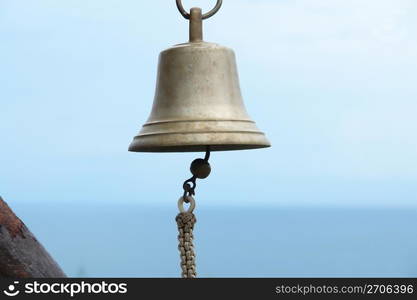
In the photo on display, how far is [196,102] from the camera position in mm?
2492

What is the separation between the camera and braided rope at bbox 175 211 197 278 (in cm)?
244

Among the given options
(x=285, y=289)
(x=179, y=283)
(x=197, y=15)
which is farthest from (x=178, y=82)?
(x=285, y=289)

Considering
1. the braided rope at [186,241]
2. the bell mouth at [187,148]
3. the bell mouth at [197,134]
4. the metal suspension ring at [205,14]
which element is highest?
the metal suspension ring at [205,14]

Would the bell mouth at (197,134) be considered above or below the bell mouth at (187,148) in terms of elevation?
below

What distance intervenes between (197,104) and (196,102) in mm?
13

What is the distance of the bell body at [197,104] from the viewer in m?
2.40

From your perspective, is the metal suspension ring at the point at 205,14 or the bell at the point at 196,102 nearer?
the bell at the point at 196,102

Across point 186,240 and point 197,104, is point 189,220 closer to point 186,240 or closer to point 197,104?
point 186,240

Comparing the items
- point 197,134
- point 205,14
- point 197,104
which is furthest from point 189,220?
point 205,14

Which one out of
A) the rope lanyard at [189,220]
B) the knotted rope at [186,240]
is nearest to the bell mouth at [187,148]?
the rope lanyard at [189,220]

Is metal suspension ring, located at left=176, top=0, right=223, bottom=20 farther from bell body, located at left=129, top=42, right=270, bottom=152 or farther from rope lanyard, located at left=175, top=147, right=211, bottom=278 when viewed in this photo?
rope lanyard, located at left=175, top=147, right=211, bottom=278

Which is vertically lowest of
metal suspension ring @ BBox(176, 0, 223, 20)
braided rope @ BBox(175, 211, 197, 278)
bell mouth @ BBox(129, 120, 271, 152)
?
braided rope @ BBox(175, 211, 197, 278)

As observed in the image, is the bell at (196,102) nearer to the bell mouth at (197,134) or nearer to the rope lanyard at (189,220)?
the bell mouth at (197,134)

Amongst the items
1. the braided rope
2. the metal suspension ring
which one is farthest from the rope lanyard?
the metal suspension ring
